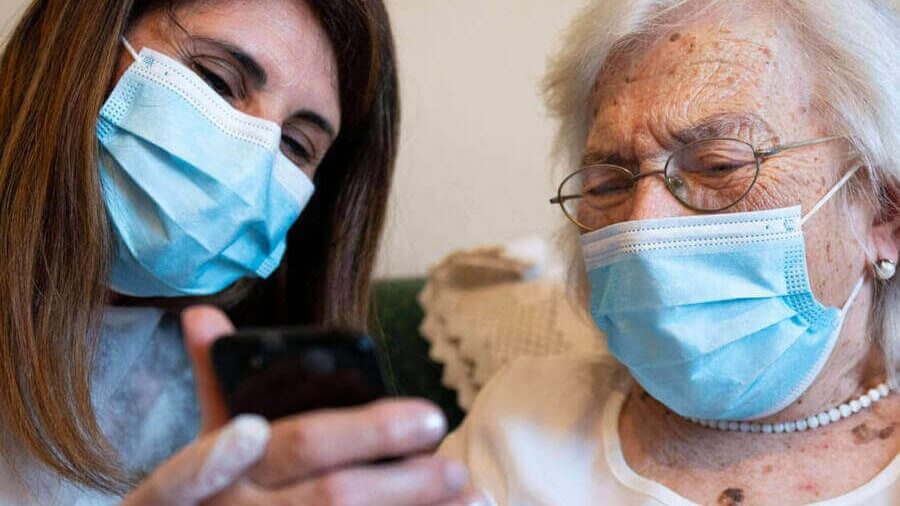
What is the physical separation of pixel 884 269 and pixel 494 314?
68 cm

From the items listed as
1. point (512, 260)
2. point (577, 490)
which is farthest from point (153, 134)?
point (512, 260)

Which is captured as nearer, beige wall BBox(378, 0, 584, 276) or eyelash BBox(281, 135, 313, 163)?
eyelash BBox(281, 135, 313, 163)

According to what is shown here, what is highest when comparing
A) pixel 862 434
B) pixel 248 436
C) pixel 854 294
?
pixel 248 436

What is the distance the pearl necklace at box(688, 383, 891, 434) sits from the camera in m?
1.03

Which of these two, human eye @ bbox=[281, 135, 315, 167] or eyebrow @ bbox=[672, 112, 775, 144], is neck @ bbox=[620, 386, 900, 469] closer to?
eyebrow @ bbox=[672, 112, 775, 144]

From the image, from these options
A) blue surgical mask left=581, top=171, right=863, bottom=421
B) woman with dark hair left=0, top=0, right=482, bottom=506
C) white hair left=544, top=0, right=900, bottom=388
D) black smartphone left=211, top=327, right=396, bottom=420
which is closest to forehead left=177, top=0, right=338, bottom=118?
woman with dark hair left=0, top=0, right=482, bottom=506

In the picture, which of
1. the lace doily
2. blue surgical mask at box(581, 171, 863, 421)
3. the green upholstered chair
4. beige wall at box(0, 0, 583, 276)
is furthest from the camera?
beige wall at box(0, 0, 583, 276)

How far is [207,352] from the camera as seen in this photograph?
0.58 m

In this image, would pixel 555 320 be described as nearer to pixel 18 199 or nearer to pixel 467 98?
pixel 467 98

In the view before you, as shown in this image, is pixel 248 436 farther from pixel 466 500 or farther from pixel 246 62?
pixel 246 62

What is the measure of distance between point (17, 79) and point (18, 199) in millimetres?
169

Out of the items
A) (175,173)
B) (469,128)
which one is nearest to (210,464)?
(175,173)

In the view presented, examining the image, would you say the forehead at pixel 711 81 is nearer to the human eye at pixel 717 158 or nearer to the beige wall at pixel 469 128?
the human eye at pixel 717 158

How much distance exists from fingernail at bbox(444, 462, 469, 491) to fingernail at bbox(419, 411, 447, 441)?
0.03m
